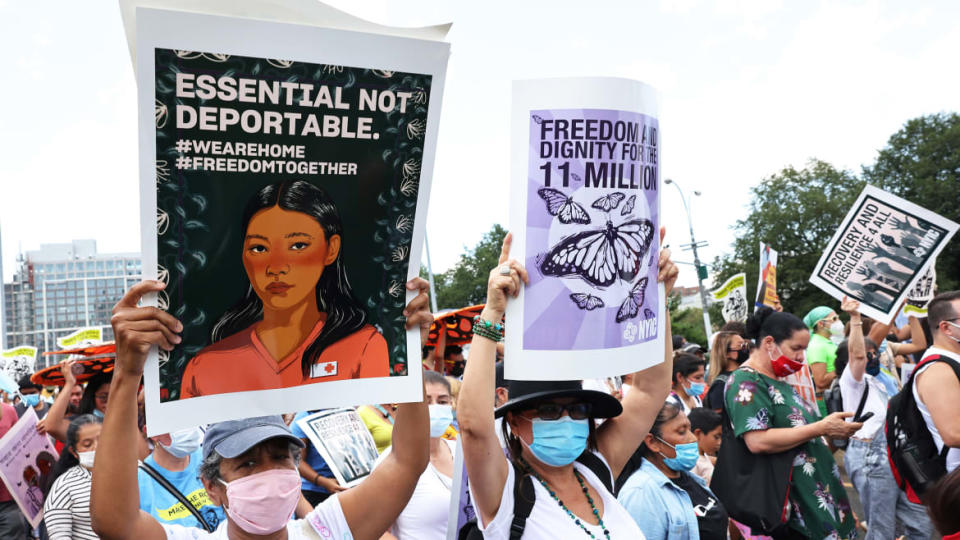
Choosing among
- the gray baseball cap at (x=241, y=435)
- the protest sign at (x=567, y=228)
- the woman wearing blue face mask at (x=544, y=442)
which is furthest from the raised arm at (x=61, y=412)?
the protest sign at (x=567, y=228)

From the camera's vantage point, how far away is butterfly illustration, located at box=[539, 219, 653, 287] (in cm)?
271

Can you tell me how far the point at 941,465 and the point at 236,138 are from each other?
15.1 feet

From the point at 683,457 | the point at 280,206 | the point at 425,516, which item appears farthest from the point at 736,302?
the point at 280,206

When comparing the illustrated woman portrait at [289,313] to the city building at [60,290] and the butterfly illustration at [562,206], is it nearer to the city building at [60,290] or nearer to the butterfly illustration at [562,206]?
the butterfly illustration at [562,206]

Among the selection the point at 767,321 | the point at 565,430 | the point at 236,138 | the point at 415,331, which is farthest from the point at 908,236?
the point at 236,138

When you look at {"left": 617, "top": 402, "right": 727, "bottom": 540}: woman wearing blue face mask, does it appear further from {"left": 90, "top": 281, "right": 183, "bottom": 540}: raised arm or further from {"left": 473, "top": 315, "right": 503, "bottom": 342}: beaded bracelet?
{"left": 90, "top": 281, "right": 183, "bottom": 540}: raised arm

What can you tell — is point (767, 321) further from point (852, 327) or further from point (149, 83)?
point (149, 83)

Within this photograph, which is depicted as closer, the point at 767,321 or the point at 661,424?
the point at 661,424

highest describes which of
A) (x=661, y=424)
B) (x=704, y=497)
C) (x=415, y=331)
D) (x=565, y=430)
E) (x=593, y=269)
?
(x=593, y=269)

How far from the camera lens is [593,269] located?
107 inches

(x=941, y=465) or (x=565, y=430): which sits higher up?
(x=565, y=430)

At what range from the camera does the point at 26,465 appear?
17.6ft

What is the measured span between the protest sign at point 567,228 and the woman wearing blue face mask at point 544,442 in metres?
0.08

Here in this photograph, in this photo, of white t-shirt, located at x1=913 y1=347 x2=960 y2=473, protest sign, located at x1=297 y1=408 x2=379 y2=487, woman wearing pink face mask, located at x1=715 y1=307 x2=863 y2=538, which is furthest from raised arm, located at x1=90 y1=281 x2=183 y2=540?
white t-shirt, located at x1=913 y1=347 x2=960 y2=473
